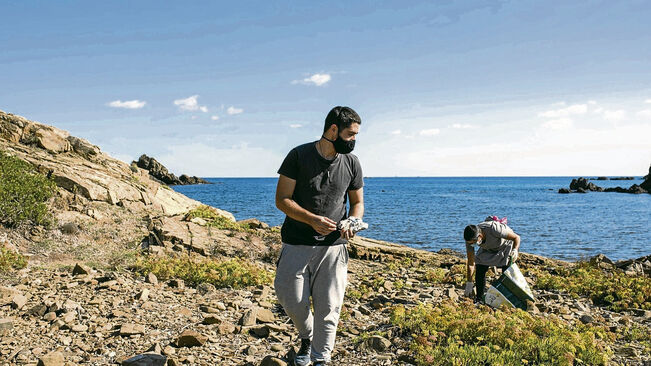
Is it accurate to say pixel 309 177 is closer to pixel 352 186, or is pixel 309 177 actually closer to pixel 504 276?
pixel 352 186

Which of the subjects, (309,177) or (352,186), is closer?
(309,177)

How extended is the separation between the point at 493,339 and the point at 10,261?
861 centimetres

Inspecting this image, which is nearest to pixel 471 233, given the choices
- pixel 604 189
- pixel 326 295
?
pixel 326 295

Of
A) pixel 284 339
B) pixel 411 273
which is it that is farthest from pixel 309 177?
pixel 411 273

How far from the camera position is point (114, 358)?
5148 millimetres

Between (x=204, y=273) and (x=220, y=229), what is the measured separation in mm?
4403

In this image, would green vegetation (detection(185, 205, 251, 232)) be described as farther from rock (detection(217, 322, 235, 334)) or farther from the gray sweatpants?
the gray sweatpants

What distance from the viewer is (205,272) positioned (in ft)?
28.7

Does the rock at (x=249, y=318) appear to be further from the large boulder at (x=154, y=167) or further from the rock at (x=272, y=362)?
the large boulder at (x=154, y=167)

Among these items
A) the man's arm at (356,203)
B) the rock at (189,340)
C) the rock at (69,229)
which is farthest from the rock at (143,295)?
the rock at (69,229)

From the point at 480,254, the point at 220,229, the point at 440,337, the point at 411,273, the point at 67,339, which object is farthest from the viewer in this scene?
the point at 220,229

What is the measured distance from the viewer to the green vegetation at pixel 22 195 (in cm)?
1070

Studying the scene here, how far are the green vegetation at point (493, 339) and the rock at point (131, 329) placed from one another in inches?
138

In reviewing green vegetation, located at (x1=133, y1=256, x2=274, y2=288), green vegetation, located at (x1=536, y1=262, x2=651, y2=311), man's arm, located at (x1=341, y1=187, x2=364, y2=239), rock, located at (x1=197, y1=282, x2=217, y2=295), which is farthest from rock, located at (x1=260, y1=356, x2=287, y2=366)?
green vegetation, located at (x1=536, y1=262, x2=651, y2=311)
